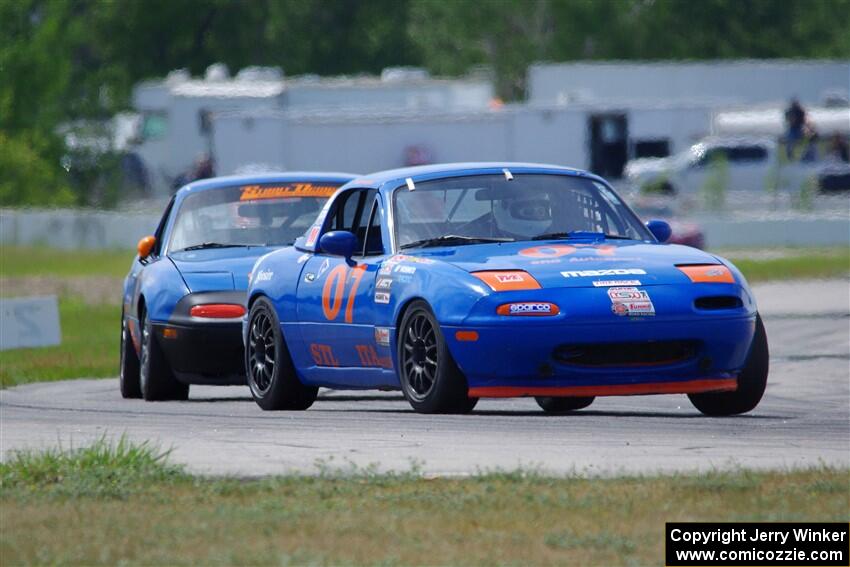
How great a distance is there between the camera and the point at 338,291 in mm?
10977

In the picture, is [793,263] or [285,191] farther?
[793,263]

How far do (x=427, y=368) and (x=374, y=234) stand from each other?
1.31 meters

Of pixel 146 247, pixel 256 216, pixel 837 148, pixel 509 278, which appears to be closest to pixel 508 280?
pixel 509 278

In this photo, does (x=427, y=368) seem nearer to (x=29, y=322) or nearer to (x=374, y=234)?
(x=374, y=234)

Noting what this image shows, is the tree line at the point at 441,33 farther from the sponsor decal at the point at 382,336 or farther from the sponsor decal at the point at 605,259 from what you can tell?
the sponsor decal at the point at 605,259

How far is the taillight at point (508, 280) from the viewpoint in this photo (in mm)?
9680

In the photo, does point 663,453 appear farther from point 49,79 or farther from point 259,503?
point 49,79

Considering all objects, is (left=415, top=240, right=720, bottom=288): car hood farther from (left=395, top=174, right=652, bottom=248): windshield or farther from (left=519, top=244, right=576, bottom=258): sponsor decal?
(left=395, top=174, right=652, bottom=248): windshield

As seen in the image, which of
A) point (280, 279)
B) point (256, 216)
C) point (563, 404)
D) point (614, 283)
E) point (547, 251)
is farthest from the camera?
point (256, 216)

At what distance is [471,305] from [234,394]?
498 cm

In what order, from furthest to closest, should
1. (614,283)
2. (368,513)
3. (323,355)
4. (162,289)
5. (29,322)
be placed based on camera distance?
1. (29,322)
2. (162,289)
3. (323,355)
4. (614,283)
5. (368,513)

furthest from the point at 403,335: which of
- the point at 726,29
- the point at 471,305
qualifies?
the point at 726,29

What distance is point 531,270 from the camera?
9828mm

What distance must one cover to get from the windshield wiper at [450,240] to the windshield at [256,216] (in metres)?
2.92
